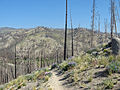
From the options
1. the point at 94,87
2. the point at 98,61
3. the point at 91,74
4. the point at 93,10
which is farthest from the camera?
the point at 93,10

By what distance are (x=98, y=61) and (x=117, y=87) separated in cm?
346

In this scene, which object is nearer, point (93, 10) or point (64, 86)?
point (64, 86)

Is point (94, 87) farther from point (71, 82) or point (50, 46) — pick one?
point (50, 46)

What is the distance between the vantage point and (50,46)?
186500 mm

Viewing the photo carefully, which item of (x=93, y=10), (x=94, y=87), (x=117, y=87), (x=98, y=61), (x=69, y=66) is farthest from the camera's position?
(x=93, y=10)

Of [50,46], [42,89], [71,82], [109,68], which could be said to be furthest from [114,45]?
[50,46]

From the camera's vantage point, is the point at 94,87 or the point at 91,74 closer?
the point at 94,87

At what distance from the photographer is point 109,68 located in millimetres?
7453

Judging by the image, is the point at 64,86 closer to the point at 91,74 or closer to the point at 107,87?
the point at 91,74

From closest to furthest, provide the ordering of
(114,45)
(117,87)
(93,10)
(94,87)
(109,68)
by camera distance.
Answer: (117,87)
(94,87)
(109,68)
(114,45)
(93,10)

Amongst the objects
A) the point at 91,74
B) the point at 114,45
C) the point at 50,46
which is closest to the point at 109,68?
the point at 91,74

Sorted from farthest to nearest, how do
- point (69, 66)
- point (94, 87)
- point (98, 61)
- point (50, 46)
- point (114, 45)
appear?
point (50, 46) → point (114, 45) → point (69, 66) → point (98, 61) → point (94, 87)

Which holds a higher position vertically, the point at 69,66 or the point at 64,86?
the point at 69,66

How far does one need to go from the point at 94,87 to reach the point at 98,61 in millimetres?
3100
